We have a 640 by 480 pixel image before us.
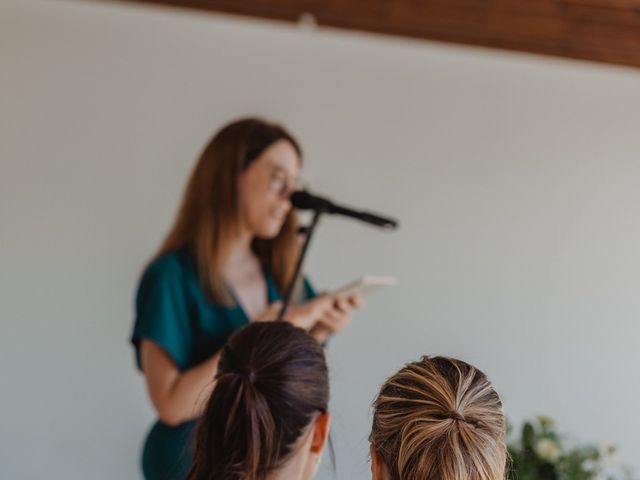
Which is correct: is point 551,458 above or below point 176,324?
below

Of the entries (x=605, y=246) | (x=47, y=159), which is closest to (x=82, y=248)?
(x=47, y=159)

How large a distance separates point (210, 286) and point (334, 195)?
0.99 metres

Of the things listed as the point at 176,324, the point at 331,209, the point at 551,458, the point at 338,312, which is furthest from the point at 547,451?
the point at 176,324

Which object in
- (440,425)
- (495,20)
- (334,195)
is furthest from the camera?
(334,195)

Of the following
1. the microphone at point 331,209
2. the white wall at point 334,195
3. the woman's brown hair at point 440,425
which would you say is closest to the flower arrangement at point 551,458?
the white wall at point 334,195

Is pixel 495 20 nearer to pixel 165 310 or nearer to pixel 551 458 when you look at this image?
pixel 551 458

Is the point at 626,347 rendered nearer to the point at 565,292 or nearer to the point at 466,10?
the point at 565,292

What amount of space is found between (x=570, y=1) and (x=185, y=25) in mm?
1210

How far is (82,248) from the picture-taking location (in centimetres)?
275

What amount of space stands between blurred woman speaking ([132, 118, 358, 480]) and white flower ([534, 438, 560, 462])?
2.50 ft

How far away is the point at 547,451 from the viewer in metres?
2.29

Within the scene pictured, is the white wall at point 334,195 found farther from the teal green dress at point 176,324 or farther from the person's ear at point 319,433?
the person's ear at point 319,433

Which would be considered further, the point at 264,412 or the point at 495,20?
the point at 495,20

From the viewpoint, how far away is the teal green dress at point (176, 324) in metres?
1.76
